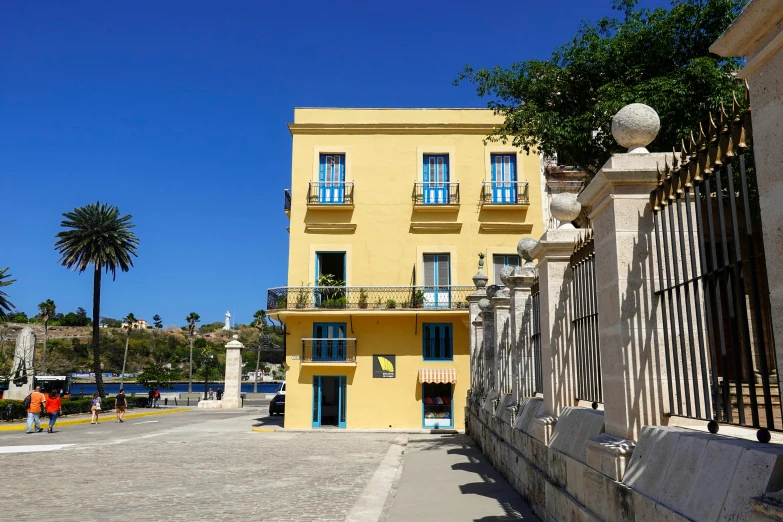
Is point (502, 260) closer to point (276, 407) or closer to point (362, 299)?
point (362, 299)

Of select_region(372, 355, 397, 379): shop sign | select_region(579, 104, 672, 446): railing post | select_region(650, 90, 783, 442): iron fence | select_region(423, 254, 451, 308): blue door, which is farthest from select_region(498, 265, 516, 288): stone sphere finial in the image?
select_region(372, 355, 397, 379): shop sign

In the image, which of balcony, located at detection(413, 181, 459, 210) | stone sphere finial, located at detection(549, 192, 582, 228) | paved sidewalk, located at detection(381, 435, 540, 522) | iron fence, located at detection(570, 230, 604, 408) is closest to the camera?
iron fence, located at detection(570, 230, 604, 408)

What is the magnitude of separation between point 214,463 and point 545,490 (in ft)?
30.8

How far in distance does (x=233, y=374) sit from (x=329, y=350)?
1798cm

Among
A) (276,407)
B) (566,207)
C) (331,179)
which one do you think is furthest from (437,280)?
(566,207)

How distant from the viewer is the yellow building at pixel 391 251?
24.1 meters

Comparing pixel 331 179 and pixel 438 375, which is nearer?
pixel 438 375

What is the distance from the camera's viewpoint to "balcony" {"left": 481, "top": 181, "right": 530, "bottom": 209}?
24984 mm

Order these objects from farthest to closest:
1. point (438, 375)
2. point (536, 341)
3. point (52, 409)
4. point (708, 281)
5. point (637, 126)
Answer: point (438, 375)
point (52, 409)
point (536, 341)
point (637, 126)
point (708, 281)

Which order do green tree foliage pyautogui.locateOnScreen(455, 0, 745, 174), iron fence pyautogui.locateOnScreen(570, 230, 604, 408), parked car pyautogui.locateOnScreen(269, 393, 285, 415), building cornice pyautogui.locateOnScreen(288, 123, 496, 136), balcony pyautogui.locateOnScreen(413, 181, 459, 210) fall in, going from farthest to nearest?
1. parked car pyautogui.locateOnScreen(269, 393, 285, 415)
2. building cornice pyautogui.locateOnScreen(288, 123, 496, 136)
3. balcony pyautogui.locateOnScreen(413, 181, 459, 210)
4. green tree foliage pyautogui.locateOnScreen(455, 0, 745, 174)
5. iron fence pyautogui.locateOnScreen(570, 230, 604, 408)

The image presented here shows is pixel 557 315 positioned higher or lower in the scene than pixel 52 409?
higher

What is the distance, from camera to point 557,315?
267 inches

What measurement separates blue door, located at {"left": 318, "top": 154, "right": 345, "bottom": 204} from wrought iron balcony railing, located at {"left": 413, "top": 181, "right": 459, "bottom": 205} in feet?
10.1

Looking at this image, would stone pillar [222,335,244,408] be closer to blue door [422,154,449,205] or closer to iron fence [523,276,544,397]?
blue door [422,154,449,205]
